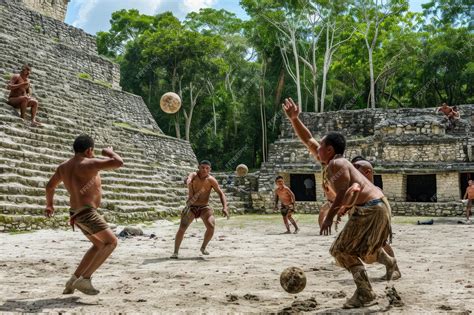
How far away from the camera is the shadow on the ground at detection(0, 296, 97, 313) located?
12.7 feet

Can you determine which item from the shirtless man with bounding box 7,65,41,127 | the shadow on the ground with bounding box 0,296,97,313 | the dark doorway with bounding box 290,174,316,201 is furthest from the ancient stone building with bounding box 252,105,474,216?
the shadow on the ground with bounding box 0,296,97,313

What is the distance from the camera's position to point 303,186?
25.8 m

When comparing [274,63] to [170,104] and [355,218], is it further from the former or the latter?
[355,218]

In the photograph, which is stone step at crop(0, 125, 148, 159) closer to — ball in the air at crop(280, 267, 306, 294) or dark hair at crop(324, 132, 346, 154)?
Result: ball in the air at crop(280, 267, 306, 294)

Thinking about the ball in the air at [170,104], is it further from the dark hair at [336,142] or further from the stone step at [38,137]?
the dark hair at [336,142]

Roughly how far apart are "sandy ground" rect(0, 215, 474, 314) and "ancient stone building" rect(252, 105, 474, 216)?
11.5 m

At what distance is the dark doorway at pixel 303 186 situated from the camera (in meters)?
25.3

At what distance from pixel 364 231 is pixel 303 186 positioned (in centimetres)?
2184

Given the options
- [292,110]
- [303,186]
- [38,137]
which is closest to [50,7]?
[38,137]

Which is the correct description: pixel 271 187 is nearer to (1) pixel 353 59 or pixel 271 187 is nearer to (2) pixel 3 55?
(2) pixel 3 55

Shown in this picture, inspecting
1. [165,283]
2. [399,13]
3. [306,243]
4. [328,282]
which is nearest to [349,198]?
[328,282]

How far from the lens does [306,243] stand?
930cm

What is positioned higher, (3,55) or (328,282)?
→ (3,55)

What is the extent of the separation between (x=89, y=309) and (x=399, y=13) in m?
31.8
